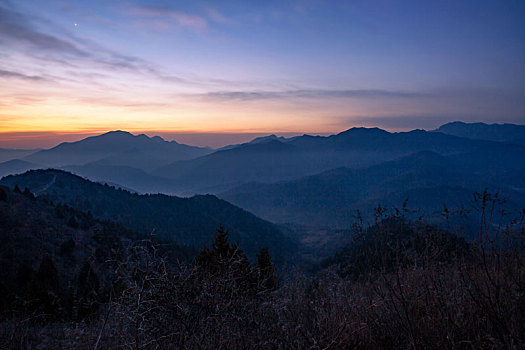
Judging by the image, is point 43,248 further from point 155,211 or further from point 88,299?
point 155,211

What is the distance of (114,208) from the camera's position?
98875mm

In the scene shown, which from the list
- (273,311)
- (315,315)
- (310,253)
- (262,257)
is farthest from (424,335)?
(310,253)

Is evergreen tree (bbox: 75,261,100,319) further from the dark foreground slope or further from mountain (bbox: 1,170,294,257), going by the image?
mountain (bbox: 1,170,294,257)

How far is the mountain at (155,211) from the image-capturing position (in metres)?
92.1

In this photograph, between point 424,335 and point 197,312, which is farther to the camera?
point 197,312

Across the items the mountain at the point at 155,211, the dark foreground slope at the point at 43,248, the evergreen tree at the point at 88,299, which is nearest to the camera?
the evergreen tree at the point at 88,299

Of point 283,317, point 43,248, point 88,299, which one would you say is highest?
point 283,317

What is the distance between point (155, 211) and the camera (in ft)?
345

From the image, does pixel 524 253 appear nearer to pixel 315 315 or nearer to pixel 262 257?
pixel 315 315

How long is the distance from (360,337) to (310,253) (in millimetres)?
122269

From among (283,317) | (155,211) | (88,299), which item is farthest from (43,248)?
(155,211)

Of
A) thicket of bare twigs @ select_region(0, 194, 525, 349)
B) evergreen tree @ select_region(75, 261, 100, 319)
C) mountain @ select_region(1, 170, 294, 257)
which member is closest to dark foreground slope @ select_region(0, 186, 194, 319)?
evergreen tree @ select_region(75, 261, 100, 319)

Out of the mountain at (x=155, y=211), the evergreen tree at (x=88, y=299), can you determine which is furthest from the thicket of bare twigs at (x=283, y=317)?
the mountain at (x=155, y=211)

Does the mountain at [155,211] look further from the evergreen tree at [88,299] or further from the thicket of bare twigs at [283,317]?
the thicket of bare twigs at [283,317]
